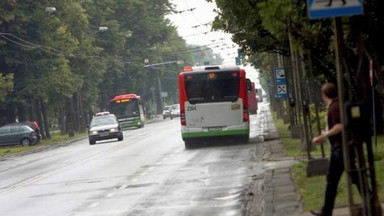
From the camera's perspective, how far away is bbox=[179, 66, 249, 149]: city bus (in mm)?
33312

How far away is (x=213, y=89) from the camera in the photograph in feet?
110

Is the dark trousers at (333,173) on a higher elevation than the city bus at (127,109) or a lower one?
lower

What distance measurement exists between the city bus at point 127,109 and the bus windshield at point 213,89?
4194 cm

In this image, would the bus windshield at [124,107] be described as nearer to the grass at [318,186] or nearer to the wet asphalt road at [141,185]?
the wet asphalt road at [141,185]

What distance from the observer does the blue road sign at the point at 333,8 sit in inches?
365

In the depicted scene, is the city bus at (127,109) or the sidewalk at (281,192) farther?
the city bus at (127,109)

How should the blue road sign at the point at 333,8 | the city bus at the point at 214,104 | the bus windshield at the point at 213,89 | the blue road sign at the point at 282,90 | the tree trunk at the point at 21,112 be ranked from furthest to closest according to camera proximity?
1. the tree trunk at the point at 21,112
2. the bus windshield at the point at 213,89
3. the city bus at the point at 214,104
4. the blue road sign at the point at 282,90
5. the blue road sign at the point at 333,8

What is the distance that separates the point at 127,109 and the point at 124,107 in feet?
0.98

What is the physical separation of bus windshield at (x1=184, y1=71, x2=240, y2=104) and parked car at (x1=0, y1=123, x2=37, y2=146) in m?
27.4

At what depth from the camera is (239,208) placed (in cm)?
1455

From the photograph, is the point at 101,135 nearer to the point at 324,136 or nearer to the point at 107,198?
the point at 107,198

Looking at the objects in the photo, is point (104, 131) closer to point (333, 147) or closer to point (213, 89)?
point (213, 89)

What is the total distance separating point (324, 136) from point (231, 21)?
51.9 ft

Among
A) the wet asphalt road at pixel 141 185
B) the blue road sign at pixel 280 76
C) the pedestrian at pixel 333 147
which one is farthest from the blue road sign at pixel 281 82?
the pedestrian at pixel 333 147
